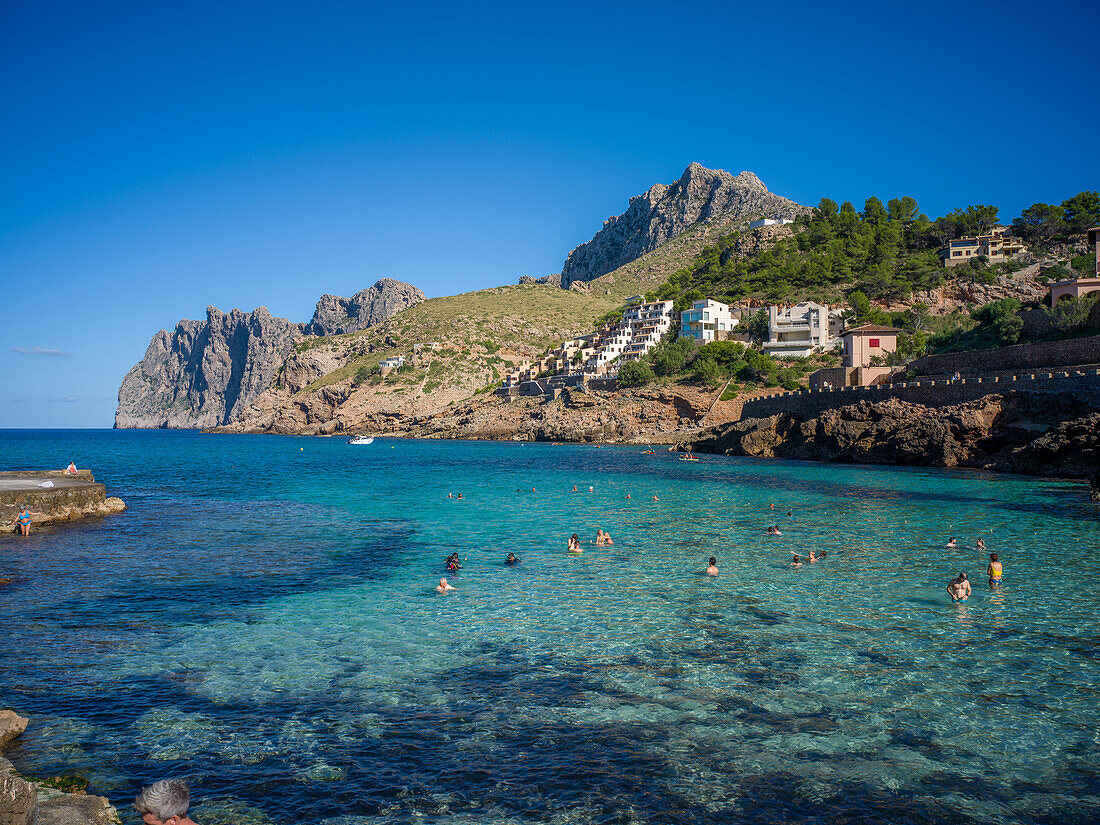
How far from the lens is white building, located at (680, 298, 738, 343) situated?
105 metres

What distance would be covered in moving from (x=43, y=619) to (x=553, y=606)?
454 inches

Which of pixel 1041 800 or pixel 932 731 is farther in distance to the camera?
pixel 932 731

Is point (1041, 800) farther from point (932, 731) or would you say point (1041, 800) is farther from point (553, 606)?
point (553, 606)

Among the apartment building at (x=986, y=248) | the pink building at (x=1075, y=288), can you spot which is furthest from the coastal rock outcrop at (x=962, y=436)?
the apartment building at (x=986, y=248)

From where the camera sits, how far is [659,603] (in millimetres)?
15828

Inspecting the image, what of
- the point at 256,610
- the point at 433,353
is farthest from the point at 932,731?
the point at 433,353

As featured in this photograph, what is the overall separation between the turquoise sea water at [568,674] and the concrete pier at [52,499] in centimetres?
225

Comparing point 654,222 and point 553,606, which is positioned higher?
point 654,222

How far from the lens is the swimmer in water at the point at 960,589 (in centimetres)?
1586

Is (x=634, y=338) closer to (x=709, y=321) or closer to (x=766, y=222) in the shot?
(x=709, y=321)

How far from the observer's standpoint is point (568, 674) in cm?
1141

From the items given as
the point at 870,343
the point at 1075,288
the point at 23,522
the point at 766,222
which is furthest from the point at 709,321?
the point at 23,522

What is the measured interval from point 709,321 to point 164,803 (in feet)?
346

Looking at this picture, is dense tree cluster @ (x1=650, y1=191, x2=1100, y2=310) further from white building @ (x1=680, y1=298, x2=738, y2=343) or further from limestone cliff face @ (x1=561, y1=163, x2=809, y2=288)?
limestone cliff face @ (x1=561, y1=163, x2=809, y2=288)
